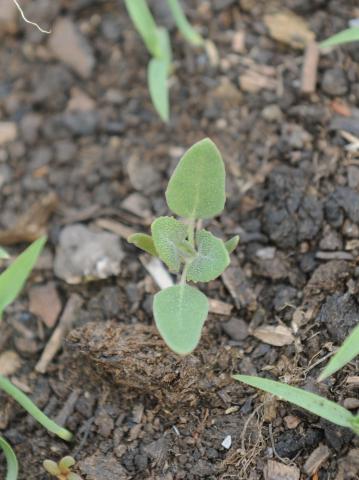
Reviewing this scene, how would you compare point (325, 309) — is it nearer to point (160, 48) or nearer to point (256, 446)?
point (256, 446)

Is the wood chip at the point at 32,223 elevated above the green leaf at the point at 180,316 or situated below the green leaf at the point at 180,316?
below

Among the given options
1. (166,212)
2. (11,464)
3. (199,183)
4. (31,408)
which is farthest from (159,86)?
(11,464)

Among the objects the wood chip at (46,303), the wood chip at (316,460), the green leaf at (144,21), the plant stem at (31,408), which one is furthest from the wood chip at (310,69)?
the plant stem at (31,408)

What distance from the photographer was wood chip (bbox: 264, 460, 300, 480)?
1470mm

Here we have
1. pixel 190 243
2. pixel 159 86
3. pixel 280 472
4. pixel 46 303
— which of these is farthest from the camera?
pixel 159 86

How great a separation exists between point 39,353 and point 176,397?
469 millimetres

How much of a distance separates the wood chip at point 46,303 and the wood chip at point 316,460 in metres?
0.79

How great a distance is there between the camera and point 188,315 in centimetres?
143

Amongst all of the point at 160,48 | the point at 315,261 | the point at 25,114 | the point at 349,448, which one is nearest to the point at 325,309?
the point at 315,261

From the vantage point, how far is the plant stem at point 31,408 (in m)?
1.51

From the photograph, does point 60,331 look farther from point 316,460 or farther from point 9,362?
point 316,460

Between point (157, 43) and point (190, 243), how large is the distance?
799 mm

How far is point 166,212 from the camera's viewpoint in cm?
201

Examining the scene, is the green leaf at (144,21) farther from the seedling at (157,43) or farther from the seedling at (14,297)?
the seedling at (14,297)
